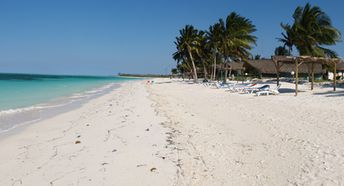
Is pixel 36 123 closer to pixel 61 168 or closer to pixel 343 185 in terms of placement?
pixel 61 168

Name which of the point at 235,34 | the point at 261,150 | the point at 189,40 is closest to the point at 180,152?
the point at 261,150

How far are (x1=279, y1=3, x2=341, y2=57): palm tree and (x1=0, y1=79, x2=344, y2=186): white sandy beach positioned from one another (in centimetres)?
2320

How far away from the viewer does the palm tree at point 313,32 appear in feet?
95.3

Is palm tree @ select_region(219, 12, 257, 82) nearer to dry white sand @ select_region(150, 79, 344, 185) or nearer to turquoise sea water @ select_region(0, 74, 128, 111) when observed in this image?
turquoise sea water @ select_region(0, 74, 128, 111)

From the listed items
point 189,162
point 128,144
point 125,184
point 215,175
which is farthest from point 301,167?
point 128,144

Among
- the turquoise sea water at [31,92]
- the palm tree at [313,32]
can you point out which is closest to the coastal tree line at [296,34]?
the palm tree at [313,32]

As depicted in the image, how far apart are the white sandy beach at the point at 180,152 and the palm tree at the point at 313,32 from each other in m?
23.2

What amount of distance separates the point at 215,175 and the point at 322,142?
8.34 feet

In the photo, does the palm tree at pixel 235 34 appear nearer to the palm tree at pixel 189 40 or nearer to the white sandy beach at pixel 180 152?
the palm tree at pixel 189 40

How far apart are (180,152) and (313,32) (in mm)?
27902

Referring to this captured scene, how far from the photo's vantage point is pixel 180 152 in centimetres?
522

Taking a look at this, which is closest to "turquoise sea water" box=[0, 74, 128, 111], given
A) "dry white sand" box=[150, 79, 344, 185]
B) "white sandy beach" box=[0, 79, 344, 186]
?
"white sandy beach" box=[0, 79, 344, 186]

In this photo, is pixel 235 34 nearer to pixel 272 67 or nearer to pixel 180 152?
pixel 272 67

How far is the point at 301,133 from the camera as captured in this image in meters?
6.47
